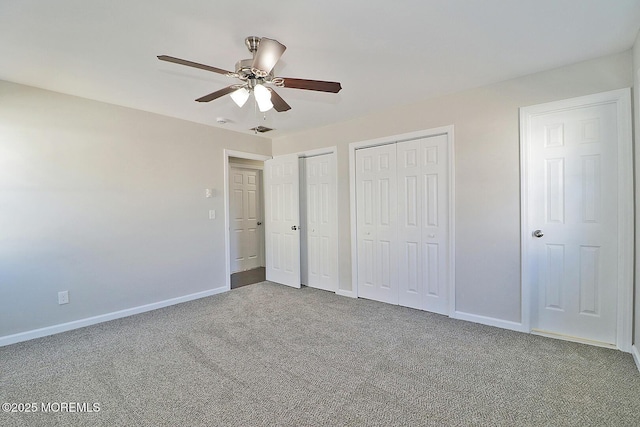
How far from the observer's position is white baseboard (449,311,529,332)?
2.78 meters

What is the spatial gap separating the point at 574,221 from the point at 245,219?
5.01 metres

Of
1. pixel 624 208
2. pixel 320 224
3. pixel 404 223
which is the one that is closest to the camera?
pixel 624 208

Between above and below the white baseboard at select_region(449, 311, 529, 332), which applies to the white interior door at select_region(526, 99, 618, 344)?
above

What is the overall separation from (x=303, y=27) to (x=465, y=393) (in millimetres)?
2583

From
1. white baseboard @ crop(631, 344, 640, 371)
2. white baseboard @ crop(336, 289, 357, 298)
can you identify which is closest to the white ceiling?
white baseboard @ crop(631, 344, 640, 371)

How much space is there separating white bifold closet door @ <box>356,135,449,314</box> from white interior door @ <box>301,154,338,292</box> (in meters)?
0.44

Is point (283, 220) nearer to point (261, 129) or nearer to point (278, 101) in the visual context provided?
point (261, 129)

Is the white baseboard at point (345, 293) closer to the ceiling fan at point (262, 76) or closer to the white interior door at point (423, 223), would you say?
the white interior door at point (423, 223)

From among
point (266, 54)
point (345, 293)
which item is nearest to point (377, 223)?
point (345, 293)

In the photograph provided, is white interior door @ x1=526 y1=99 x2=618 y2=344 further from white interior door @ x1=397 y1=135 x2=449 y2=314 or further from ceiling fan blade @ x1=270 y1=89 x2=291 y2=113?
ceiling fan blade @ x1=270 y1=89 x2=291 y2=113

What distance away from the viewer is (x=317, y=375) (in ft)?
6.86

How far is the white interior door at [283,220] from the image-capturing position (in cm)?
451

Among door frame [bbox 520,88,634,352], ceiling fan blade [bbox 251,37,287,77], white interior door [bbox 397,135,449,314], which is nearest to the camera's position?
ceiling fan blade [bbox 251,37,287,77]

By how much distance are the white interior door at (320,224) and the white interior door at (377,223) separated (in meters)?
0.43
